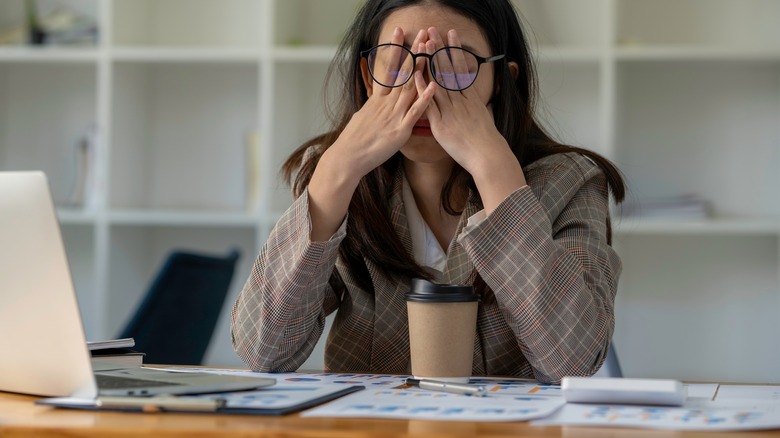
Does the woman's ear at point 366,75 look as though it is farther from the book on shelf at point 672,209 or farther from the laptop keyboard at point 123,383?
the book on shelf at point 672,209

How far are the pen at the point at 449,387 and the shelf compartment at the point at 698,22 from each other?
6.98ft

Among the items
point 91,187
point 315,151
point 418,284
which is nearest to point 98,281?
point 91,187

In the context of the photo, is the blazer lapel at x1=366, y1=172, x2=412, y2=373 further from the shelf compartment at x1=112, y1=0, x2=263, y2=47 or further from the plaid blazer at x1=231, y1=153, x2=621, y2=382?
the shelf compartment at x1=112, y1=0, x2=263, y2=47

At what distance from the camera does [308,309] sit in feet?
4.30

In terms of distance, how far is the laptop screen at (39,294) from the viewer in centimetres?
82

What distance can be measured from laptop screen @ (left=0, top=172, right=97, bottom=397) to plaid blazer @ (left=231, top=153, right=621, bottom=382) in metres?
0.42

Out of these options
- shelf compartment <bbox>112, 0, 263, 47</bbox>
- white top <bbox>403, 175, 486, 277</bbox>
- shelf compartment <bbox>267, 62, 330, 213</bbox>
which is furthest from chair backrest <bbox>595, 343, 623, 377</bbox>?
shelf compartment <bbox>112, 0, 263, 47</bbox>

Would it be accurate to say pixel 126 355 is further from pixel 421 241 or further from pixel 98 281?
pixel 98 281

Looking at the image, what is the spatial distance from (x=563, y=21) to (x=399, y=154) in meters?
1.61

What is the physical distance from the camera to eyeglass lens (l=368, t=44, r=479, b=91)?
1.36 metres

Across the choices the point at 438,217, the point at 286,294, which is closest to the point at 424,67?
the point at 438,217

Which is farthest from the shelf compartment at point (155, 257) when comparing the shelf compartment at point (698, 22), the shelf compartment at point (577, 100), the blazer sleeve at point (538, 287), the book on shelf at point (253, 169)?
the blazer sleeve at point (538, 287)

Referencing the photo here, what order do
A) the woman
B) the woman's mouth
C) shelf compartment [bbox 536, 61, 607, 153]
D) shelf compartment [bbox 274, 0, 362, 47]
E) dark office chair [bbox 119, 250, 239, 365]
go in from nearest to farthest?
1. the woman
2. the woman's mouth
3. dark office chair [bbox 119, 250, 239, 365]
4. shelf compartment [bbox 536, 61, 607, 153]
5. shelf compartment [bbox 274, 0, 362, 47]

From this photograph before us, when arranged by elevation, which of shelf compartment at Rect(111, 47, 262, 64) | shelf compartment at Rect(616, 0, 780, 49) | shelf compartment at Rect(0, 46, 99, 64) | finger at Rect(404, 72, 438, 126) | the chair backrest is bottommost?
the chair backrest
